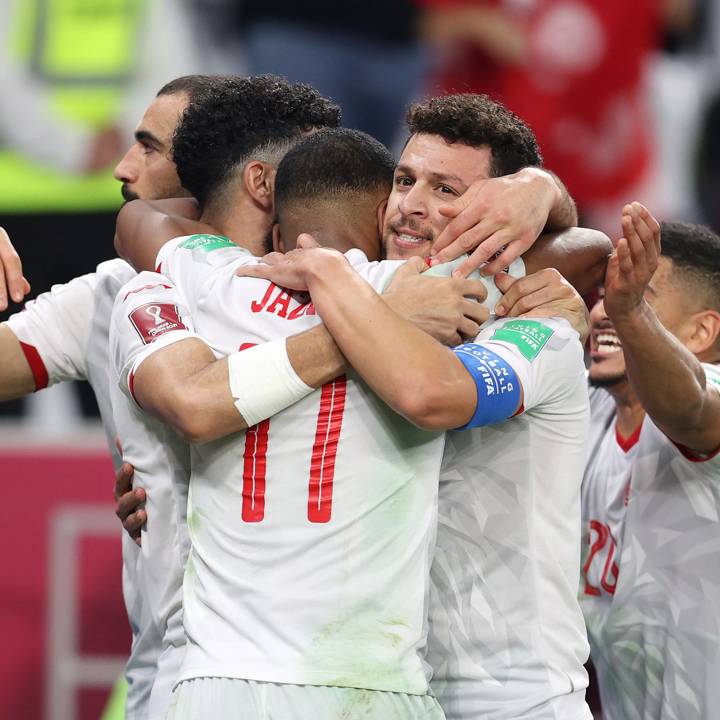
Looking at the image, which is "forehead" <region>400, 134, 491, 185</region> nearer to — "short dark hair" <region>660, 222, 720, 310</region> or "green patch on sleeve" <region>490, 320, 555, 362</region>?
"green patch on sleeve" <region>490, 320, 555, 362</region>

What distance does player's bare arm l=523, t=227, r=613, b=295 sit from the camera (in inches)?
121

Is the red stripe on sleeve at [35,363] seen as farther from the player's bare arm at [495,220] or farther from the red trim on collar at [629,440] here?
the red trim on collar at [629,440]

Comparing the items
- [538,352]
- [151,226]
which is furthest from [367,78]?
[538,352]

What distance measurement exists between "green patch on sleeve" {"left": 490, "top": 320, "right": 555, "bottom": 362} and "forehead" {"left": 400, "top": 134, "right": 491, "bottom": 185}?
43 centimetres

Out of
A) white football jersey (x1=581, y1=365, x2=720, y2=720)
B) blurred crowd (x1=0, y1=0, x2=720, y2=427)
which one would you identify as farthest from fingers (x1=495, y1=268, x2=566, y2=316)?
blurred crowd (x1=0, y1=0, x2=720, y2=427)

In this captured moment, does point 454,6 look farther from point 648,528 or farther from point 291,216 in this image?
point 291,216

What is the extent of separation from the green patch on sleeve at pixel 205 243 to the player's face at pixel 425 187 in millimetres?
370

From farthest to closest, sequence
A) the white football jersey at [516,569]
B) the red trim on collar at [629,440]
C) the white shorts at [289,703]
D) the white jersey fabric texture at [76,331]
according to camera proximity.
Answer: the red trim on collar at [629,440] → the white jersey fabric texture at [76,331] → the white football jersey at [516,569] → the white shorts at [289,703]

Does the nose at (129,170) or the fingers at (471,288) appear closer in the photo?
the fingers at (471,288)

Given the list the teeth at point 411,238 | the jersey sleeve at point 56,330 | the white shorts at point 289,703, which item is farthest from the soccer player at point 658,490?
the jersey sleeve at point 56,330

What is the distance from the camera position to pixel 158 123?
12.8ft

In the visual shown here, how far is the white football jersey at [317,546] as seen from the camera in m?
2.51

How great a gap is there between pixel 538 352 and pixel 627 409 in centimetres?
161

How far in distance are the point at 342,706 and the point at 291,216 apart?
1070 millimetres
